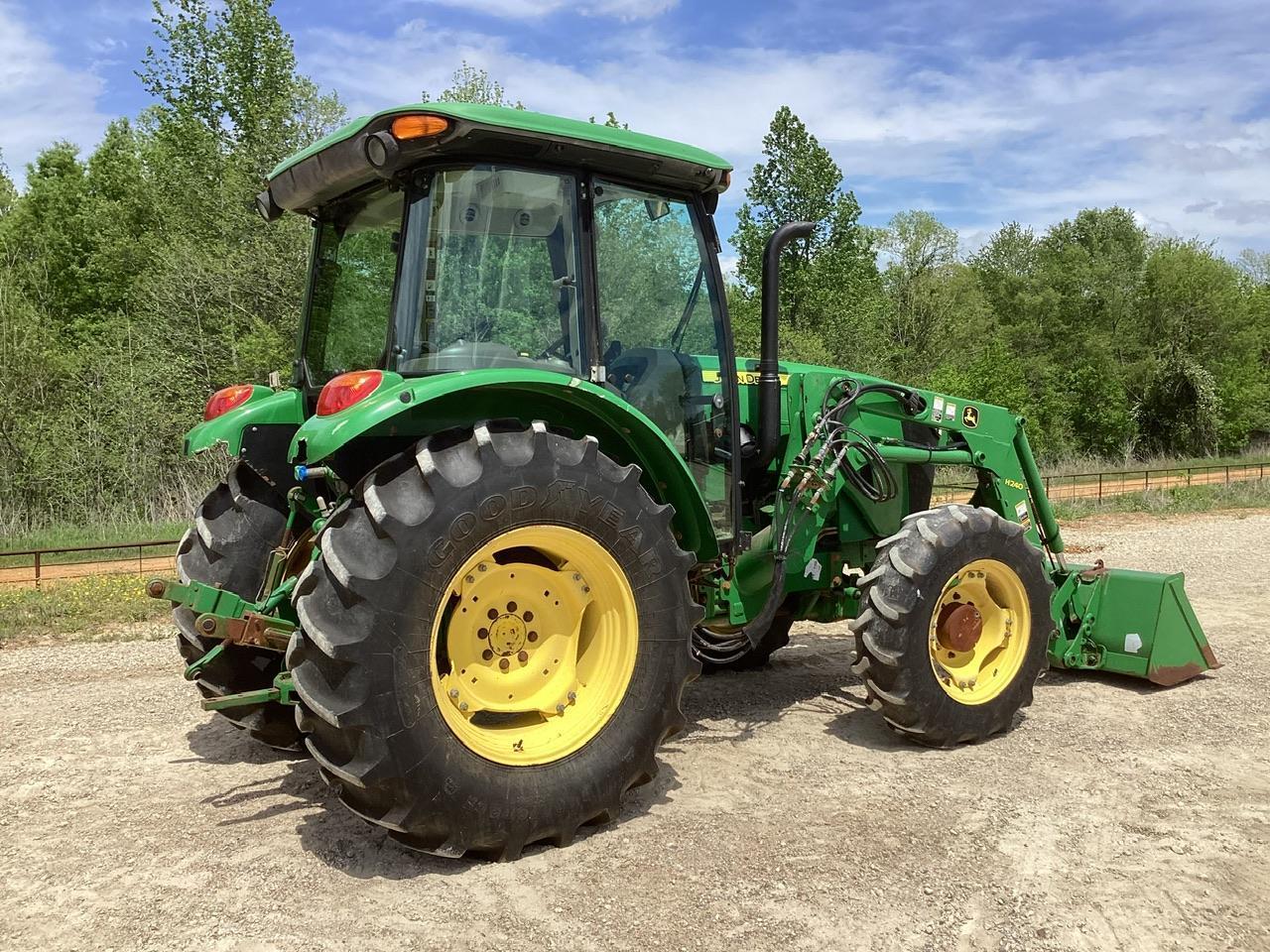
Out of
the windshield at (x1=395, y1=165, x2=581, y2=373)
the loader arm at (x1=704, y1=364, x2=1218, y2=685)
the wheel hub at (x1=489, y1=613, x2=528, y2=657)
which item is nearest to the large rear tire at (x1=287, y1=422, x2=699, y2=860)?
the wheel hub at (x1=489, y1=613, x2=528, y2=657)

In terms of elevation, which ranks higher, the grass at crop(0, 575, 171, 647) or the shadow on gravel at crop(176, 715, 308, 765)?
the shadow on gravel at crop(176, 715, 308, 765)

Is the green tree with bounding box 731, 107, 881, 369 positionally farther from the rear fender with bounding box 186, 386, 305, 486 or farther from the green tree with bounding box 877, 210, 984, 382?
the rear fender with bounding box 186, 386, 305, 486

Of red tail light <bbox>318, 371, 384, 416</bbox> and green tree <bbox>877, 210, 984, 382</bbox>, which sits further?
green tree <bbox>877, 210, 984, 382</bbox>

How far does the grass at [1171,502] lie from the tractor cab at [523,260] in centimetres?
1324

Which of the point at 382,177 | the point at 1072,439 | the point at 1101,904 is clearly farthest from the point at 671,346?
the point at 1072,439

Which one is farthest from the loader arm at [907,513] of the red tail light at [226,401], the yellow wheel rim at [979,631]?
the red tail light at [226,401]

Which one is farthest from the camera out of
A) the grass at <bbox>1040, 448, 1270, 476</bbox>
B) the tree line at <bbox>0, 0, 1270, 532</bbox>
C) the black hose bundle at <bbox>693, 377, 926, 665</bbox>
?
the grass at <bbox>1040, 448, 1270, 476</bbox>

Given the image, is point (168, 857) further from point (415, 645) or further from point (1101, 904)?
point (1101, 904)

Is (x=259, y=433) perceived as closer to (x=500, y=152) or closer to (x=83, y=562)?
(x=500, y=152)

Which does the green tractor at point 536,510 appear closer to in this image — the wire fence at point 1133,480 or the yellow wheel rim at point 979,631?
the yellow wheel rim at point 979,631

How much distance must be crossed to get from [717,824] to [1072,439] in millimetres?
38932

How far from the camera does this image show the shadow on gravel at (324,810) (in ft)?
11.3

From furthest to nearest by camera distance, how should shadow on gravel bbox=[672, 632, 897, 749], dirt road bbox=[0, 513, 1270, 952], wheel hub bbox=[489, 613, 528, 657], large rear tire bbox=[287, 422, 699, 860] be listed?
shadow on gravel bbox=[672, 632, 897, 749]
wheel hub bbox=[489, 613, 528, 657]
large rear tire bbox=[287, 422, 699, 860]
dirt road bbox=[0, 513, 1270, 952]

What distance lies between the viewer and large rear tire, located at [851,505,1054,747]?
4.59m
